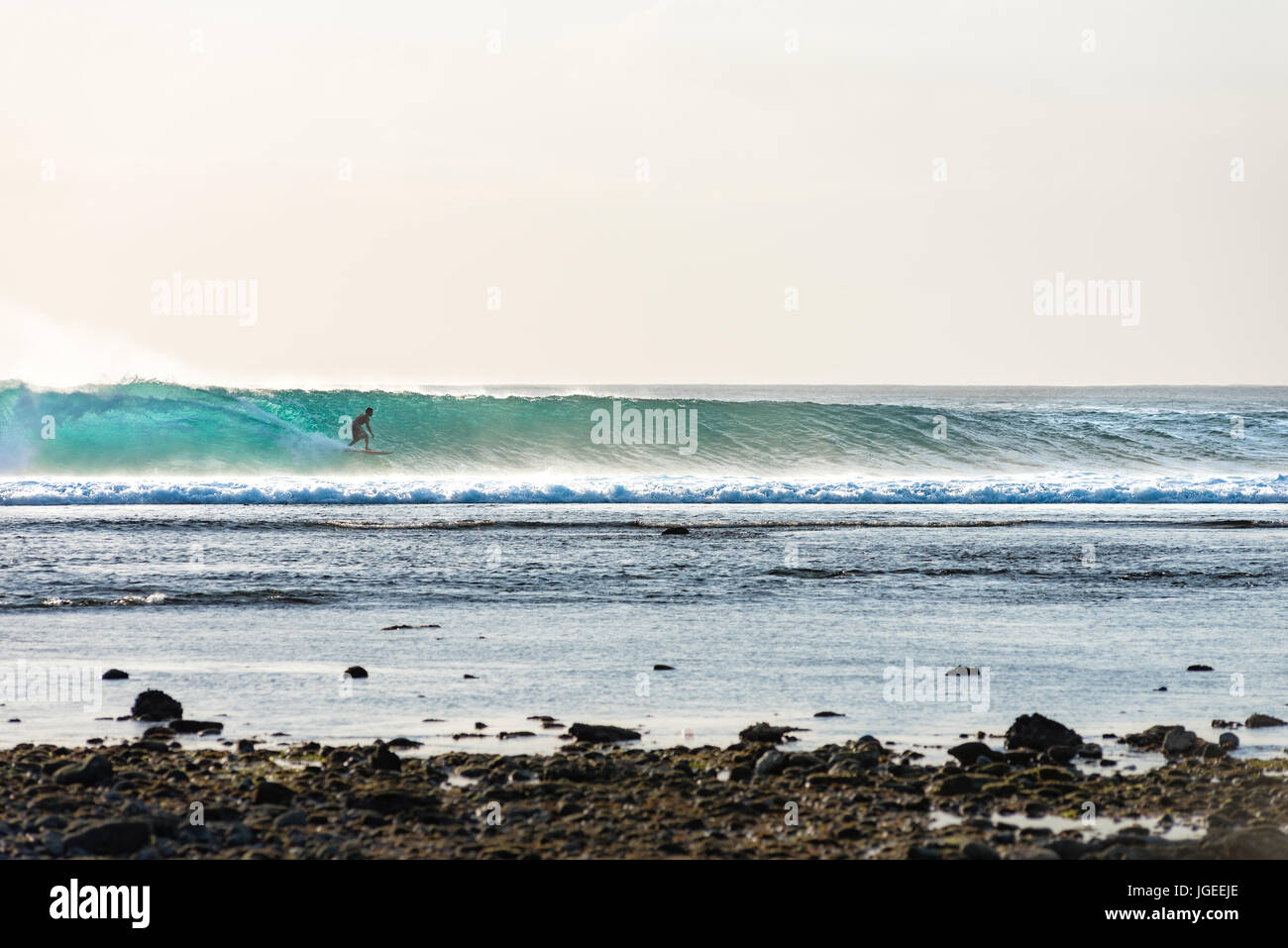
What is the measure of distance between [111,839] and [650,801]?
2.16 meters

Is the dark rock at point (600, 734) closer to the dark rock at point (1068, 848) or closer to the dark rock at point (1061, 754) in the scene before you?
the dark rock at point (1061, 754)

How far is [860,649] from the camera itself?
9117 millimetres

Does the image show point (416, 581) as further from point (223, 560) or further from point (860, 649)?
point (860, 649)

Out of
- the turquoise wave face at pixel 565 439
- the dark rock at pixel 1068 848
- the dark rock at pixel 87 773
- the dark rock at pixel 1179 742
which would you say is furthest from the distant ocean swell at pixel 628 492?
the dark rock at pixel 1068 848

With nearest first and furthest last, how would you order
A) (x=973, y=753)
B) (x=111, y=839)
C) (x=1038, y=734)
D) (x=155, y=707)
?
(x=111, y=839) → (x=973, y=753) → (x=1038, y=734) → (x=155, y=707)

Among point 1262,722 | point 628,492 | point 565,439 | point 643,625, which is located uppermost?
point 565,439

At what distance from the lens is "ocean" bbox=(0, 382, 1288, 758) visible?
7316mm

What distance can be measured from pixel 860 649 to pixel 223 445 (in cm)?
2792

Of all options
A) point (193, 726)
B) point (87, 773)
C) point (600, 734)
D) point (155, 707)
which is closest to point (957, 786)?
point (600, 734)

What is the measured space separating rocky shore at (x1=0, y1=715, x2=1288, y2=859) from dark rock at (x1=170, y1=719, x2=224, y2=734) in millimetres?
384

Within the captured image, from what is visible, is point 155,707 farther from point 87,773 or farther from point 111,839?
point 111,839

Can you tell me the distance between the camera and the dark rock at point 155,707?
707 centimetres

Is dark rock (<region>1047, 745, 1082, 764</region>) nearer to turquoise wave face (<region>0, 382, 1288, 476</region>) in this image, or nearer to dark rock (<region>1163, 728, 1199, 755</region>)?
dark rock (<region>1163, 728, 1199, 755</region>)

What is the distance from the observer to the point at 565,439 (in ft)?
117
